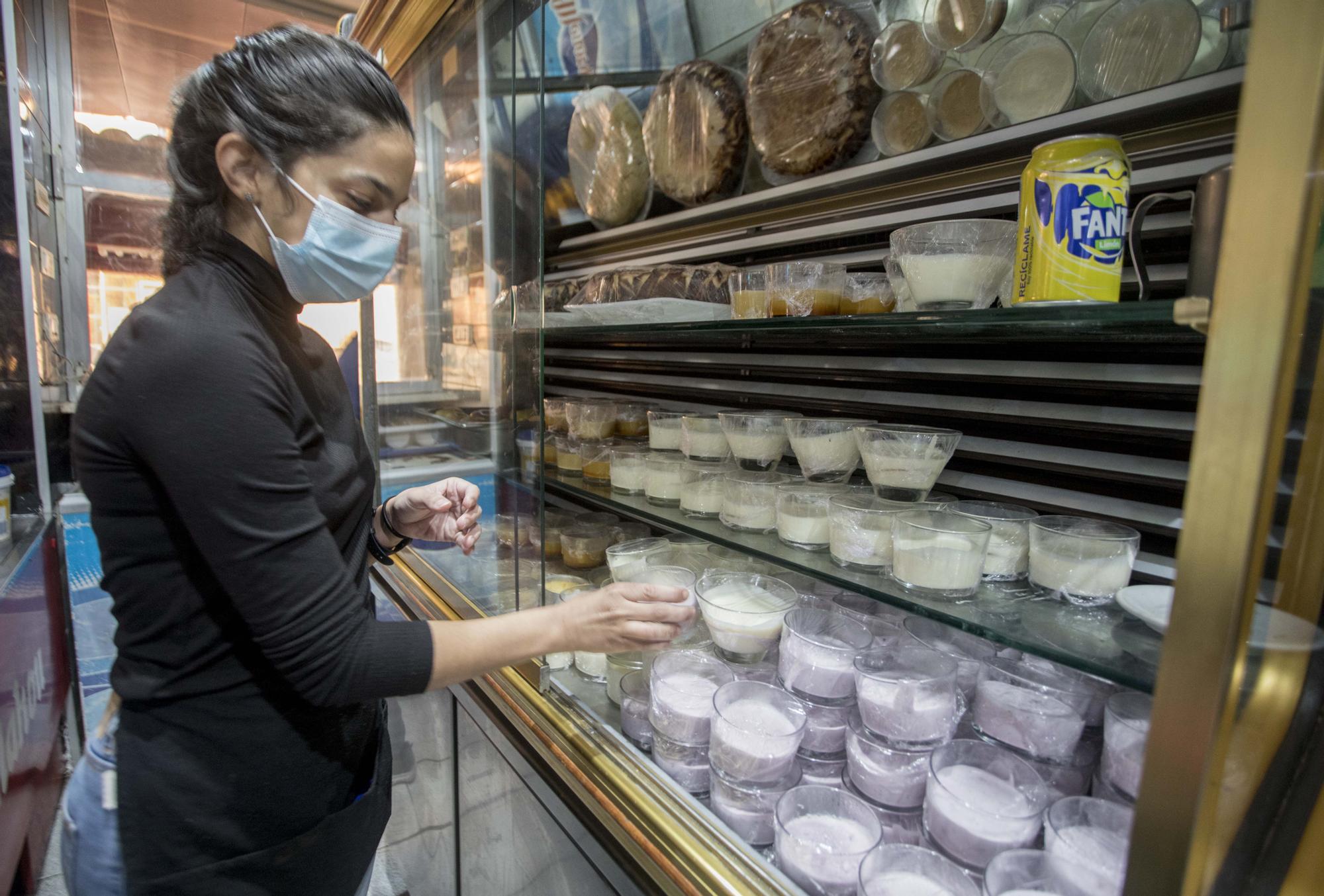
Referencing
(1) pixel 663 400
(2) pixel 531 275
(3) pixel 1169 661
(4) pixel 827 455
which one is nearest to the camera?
(3) pixel 1169 661

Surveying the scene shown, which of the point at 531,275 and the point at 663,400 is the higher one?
the point at 531,275

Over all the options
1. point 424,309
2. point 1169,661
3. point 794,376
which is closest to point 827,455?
point 794,376

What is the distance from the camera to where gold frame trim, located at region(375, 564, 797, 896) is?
103cm

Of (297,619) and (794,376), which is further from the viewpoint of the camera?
(794,376)

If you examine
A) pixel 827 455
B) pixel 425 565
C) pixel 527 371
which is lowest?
pixel 425 565

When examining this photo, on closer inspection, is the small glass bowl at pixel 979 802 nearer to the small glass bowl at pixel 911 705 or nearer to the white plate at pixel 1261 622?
the small glass bowl at pixel 911 705

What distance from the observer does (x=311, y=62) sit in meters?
1.02

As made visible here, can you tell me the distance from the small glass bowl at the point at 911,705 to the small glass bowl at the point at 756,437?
49 cm

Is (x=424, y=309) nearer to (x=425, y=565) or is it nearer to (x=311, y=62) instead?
(x=425, y=565)

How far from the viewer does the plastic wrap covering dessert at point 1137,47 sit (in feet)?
3.15

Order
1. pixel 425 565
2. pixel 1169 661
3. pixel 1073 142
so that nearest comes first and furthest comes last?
pixel 1169 661 < pixel 1073 142 < pixel 425 565

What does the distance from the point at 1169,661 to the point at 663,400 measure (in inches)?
61.2

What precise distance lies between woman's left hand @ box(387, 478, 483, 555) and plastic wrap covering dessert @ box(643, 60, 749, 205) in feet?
3.26

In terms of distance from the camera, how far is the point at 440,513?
1.66m
